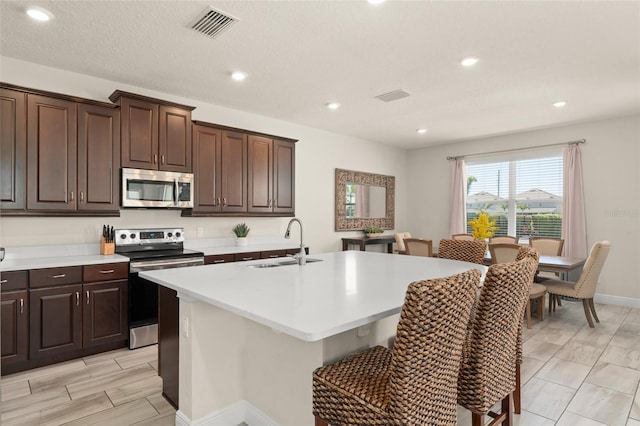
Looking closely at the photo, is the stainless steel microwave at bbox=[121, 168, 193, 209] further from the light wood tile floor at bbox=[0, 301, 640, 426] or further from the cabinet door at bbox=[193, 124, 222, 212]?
the light wood tile floor at bbox=[0, 301, 640, 426]

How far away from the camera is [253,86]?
387cm

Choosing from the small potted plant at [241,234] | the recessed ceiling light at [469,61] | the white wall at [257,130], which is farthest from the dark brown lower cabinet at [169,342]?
the recessed ceiling light at [469,61]

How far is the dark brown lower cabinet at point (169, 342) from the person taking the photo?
216 cm

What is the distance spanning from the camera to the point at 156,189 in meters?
3.71

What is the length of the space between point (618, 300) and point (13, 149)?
7346 mm

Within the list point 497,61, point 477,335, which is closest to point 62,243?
point 477,335

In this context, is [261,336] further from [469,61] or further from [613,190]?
[613,190]

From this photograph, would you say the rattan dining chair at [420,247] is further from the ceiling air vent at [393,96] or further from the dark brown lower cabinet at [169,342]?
the dark brown lower cabinet at [169,342]

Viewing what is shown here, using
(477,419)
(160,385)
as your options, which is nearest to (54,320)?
(160,385)

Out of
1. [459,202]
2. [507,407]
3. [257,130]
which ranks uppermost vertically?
[257,130]

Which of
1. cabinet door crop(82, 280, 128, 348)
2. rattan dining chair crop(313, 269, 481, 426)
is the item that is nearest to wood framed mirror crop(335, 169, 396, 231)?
cabinet door crop(82, 280, 128, 348)

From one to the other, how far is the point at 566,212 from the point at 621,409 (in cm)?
381

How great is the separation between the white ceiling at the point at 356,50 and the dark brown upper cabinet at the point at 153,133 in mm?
282

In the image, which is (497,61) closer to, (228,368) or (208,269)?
(208,269)
